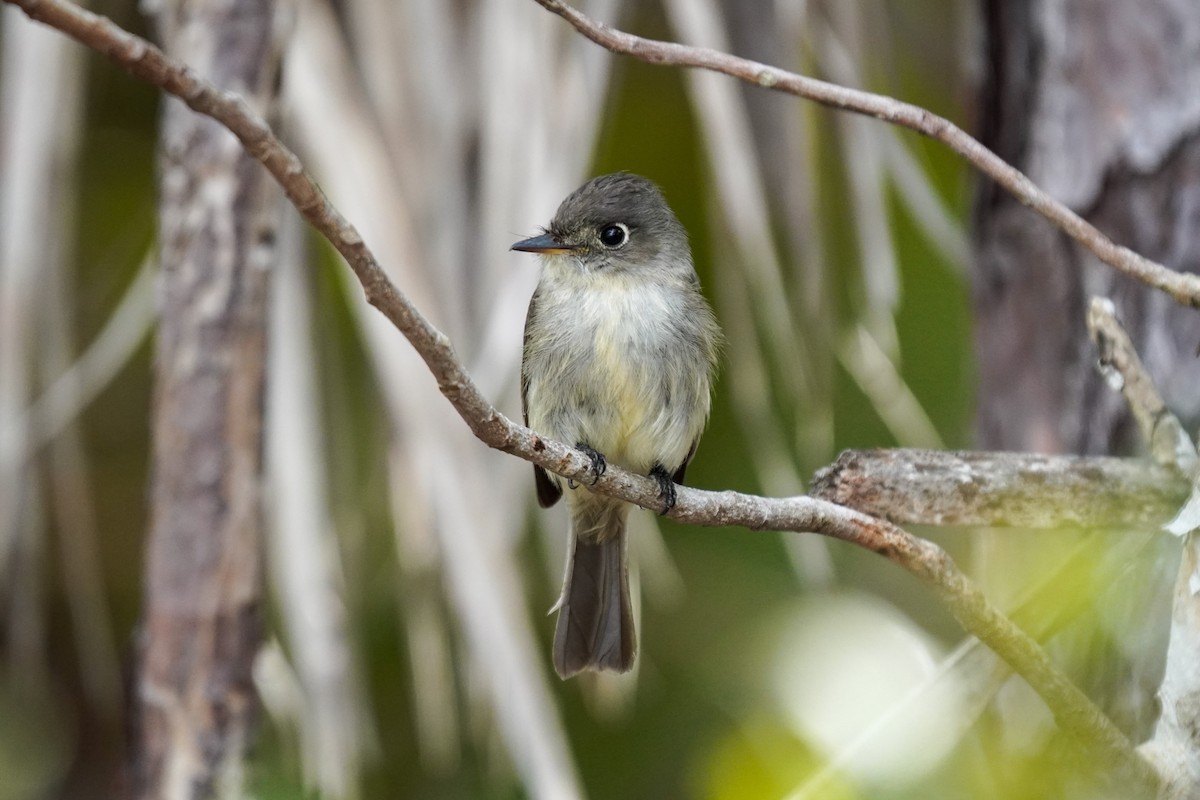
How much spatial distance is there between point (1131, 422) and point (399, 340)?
125 cm

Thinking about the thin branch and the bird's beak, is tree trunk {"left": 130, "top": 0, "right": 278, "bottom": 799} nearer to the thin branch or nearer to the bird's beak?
the bird's beak

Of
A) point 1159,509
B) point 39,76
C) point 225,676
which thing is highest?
point 39,76

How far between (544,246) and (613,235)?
209 millimetres

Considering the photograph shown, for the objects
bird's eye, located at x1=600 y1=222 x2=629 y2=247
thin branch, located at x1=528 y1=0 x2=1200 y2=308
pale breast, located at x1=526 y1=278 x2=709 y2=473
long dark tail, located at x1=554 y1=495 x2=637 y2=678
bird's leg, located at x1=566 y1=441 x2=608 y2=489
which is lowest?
long dark tail, located at x1=554 y1=495 x2=637 y2=678

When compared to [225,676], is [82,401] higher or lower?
higher

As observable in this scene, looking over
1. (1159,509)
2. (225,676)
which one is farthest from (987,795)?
(225,676)

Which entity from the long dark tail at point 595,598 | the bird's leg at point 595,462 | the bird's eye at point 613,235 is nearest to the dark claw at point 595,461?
the bird's leg at point 595,462

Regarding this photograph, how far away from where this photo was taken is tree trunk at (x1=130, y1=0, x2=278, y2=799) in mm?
1968

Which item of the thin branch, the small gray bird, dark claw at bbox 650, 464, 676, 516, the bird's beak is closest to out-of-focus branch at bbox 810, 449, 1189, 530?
dark claw at bbox 650, 464, 676, 516

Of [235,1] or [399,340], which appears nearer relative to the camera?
[235,1]

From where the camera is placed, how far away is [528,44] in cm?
252

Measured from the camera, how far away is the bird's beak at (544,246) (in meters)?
2.20

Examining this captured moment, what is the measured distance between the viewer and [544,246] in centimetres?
223

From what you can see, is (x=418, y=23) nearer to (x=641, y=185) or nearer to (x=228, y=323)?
(x=641, y=185)
